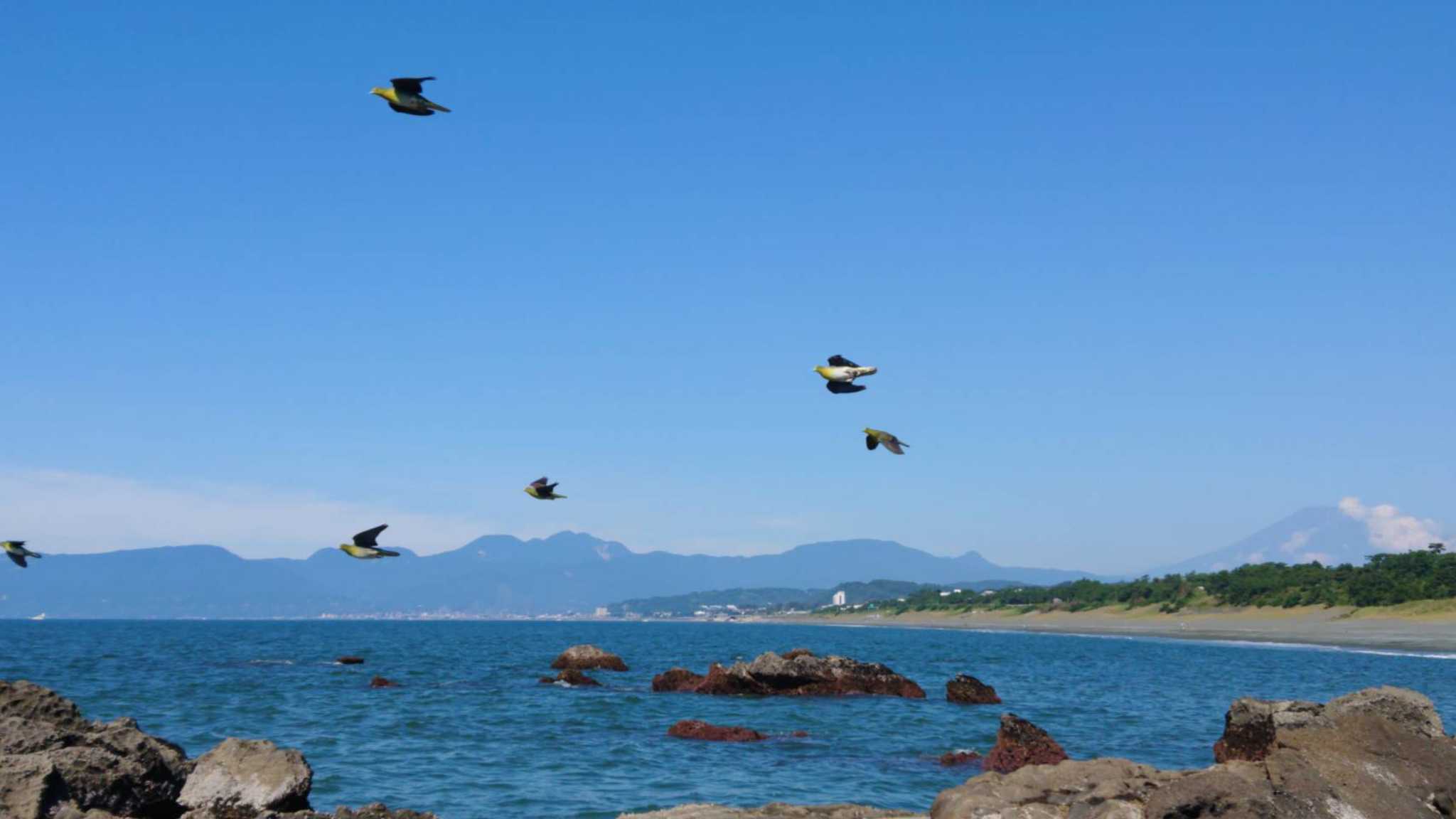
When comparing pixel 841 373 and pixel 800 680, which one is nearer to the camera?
pixel 841 373

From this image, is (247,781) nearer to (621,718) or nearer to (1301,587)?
(621,718)

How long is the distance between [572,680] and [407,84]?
149 ft

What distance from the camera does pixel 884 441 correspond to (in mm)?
14000

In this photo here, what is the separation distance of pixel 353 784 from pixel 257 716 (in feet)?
53.0

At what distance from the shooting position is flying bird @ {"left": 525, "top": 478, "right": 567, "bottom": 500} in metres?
18.0

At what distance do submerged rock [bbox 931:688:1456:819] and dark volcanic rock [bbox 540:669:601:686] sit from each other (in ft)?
128

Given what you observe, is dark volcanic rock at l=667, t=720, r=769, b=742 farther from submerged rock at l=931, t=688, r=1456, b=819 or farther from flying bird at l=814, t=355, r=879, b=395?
flying bird at l=814, t=355, r=879, b=395

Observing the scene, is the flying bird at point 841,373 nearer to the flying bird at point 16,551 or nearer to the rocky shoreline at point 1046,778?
the rocky shoreline at point 1046,778

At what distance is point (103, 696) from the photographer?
4766cm

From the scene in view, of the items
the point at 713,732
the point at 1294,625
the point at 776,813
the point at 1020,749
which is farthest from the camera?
the point at 1294,625

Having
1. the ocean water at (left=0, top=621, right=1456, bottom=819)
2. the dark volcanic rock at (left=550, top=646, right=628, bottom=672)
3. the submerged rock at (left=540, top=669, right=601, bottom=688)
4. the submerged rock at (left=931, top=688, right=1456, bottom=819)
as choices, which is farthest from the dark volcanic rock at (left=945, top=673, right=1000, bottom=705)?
the submerged rock at (left=931, top=688, right=1456, bottom=819)

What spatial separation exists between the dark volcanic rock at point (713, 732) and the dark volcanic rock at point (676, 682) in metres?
17.5

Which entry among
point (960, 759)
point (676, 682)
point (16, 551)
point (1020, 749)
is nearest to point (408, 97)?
point (16, 551)

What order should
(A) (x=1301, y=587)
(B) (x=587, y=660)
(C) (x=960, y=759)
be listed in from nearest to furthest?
(C) (x=960, y=759) → (B) (x=587, y=660) → (A) (x=1301, y=587)
